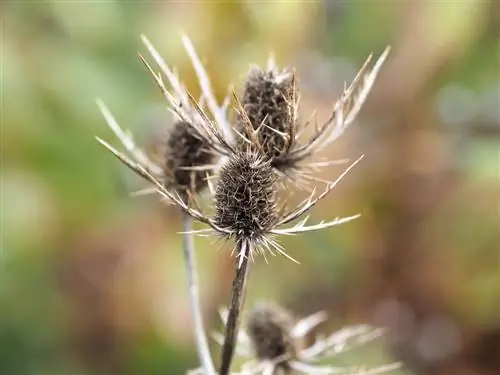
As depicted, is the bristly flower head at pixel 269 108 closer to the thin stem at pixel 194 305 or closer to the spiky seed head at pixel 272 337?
the thin stem at pixel 194 305

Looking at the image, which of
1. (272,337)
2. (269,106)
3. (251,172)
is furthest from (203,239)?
(251,172)

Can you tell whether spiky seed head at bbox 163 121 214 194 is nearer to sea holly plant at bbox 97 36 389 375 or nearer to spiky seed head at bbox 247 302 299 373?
sea holly plant at bbox 97 36 389 375

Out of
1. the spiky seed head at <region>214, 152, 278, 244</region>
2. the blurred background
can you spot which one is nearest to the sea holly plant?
the spiky seed head at <region>214, 152, 278, 244</region>

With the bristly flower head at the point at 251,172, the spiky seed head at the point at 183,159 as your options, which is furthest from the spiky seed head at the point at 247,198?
the spiky seed head at the point at 183,159

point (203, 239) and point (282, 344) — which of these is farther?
point (203, 239)

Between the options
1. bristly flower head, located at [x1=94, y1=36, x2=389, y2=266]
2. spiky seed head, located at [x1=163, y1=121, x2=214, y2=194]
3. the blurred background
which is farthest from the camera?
the blurred background

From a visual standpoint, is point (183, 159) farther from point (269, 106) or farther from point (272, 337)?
point (272, 337)
